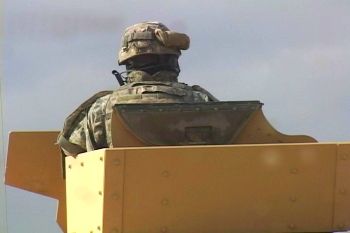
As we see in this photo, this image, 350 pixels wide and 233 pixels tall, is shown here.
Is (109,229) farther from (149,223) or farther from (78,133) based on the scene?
(78,133)

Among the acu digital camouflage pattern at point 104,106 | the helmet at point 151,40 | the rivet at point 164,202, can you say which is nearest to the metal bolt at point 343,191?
the rivet at point 164,202

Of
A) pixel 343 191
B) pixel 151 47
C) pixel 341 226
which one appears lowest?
pixel 341 226

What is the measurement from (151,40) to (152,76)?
331 millimetres

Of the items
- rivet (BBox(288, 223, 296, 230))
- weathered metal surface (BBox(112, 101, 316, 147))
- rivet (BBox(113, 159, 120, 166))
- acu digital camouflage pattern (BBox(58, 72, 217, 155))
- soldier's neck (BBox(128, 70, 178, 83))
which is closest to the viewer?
rivet (BBox(113, 159, 120, 166))

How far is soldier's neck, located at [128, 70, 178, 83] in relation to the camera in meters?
8.20

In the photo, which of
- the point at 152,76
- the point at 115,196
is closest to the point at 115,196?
the point at 115,196

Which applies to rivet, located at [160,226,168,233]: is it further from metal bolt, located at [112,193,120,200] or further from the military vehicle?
metal bolt, located at [112,193,120,200]

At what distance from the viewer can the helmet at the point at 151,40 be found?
8219mm

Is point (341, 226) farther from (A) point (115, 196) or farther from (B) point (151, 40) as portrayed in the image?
(B) point (151, 40)

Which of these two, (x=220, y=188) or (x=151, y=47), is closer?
(x=220, y=188)

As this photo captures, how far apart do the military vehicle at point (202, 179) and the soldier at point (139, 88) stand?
1.79ft

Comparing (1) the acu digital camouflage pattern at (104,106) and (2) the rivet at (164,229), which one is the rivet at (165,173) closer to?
(2) the rivet at (164,229)

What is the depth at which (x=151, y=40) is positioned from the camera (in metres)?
8.23

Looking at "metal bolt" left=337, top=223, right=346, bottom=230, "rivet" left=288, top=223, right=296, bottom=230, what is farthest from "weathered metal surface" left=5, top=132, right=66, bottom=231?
"metal bolt" left=337, top=223, right=346, bottom=230
